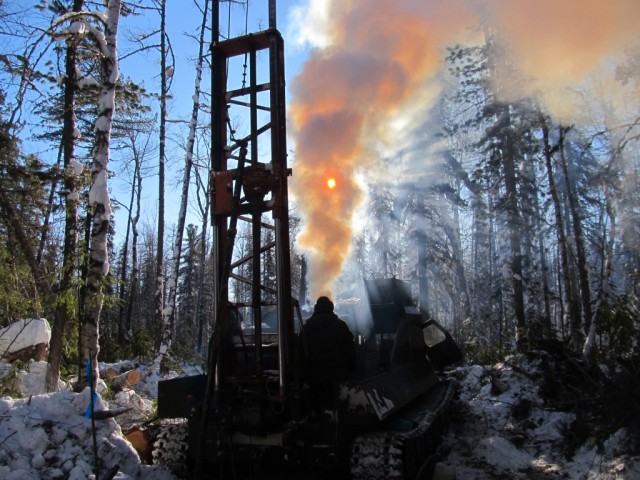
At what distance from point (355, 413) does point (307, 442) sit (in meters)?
0.62

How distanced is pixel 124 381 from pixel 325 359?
871 centimetres

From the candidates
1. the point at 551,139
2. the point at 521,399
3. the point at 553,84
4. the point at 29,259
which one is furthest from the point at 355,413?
the point at 551,139

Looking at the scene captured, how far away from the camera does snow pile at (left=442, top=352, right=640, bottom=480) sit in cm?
624

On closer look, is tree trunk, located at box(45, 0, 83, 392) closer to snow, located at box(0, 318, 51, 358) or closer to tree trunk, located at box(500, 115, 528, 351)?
snow, located at box(0, 318, 51, 358)

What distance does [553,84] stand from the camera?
11.6m

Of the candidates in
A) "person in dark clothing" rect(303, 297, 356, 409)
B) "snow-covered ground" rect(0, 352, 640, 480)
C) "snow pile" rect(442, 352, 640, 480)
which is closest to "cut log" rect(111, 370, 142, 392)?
"snow-covered ground" rect(0, 352, 640, 480)

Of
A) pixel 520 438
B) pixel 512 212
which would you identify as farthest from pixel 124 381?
pixel 512 212

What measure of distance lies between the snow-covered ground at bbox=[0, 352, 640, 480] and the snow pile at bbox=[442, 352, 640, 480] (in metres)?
0.01

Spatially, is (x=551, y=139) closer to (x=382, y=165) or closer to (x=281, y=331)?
(x=382, y=165)

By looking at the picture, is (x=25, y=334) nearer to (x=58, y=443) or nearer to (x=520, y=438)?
(x=58, y=443)

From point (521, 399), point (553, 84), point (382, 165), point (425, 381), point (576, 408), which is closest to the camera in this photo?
point (576, 408)

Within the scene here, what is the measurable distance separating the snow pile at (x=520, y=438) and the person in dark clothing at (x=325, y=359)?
7.67ft

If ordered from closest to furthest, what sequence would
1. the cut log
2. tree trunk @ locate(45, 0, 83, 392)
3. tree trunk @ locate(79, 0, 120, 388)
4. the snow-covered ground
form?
1. the snow-covered ground
2. tree trunk @ locate(79, 0, 120, 388)
3. tree trunk @ locate(45, 0, 83, 392)
4. the cut log

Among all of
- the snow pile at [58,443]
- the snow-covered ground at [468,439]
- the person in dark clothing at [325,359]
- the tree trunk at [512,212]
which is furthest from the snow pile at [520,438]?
the tree trunk at [512,212]
